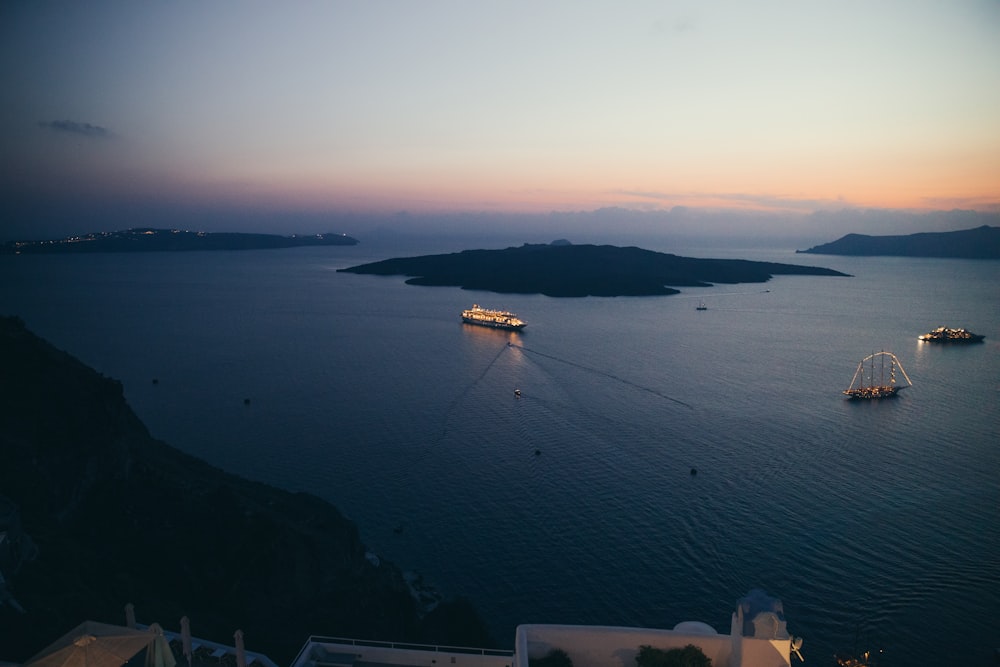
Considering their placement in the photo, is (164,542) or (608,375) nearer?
(164,542)

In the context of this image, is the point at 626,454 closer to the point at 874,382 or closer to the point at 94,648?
the point at 94,648

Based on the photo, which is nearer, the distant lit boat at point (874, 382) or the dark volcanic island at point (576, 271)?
the distant lit boat at point (874, 382)

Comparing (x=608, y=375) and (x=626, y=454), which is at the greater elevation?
(x=608, y=375)

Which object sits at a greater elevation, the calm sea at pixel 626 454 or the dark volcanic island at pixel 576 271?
the dark volcanic island at pixel 576 271

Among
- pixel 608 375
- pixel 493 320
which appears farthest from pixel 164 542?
pixel 493 320

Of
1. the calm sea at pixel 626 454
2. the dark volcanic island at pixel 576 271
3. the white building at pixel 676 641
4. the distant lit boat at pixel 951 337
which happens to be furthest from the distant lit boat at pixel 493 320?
the white building at pixel 676 641

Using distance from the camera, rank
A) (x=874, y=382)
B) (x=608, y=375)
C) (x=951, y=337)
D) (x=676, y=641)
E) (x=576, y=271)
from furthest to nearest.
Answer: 1. (x=576, y=271)
2. (x=951, y=337)
3. (x=608, y=375)
4. (x=874, y=382)
5. (x=676, y=641)

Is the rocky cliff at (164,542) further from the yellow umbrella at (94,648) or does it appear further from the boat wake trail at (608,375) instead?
the boat wake trail at (608,375)

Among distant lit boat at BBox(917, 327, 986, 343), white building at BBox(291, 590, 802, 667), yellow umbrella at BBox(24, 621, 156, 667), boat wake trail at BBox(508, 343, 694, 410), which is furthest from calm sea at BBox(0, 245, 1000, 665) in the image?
yellow umbrella at BBox(24, 621, 156, 667)
